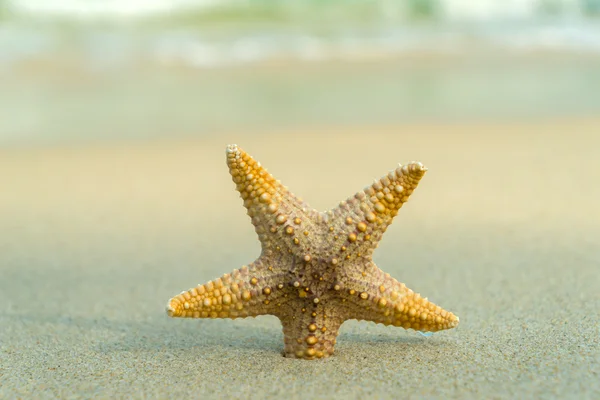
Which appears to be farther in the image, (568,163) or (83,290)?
(568,163)

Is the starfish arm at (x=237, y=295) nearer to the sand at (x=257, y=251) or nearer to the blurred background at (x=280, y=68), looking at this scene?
the sand at (x=257, y=251)

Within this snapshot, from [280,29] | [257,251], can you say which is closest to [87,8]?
[280,29]

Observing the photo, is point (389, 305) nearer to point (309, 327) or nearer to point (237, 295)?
point (309, 327)

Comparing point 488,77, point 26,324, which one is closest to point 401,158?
point 26,324

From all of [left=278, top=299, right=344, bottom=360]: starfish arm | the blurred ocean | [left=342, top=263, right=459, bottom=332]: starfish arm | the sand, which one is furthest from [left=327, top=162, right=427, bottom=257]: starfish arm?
the blurred ocean

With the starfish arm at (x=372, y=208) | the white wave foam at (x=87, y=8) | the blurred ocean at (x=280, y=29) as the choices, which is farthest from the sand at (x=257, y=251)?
the white wave foam at (x=87, y=8)

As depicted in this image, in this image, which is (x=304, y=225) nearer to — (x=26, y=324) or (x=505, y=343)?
(x=505, y=343)
